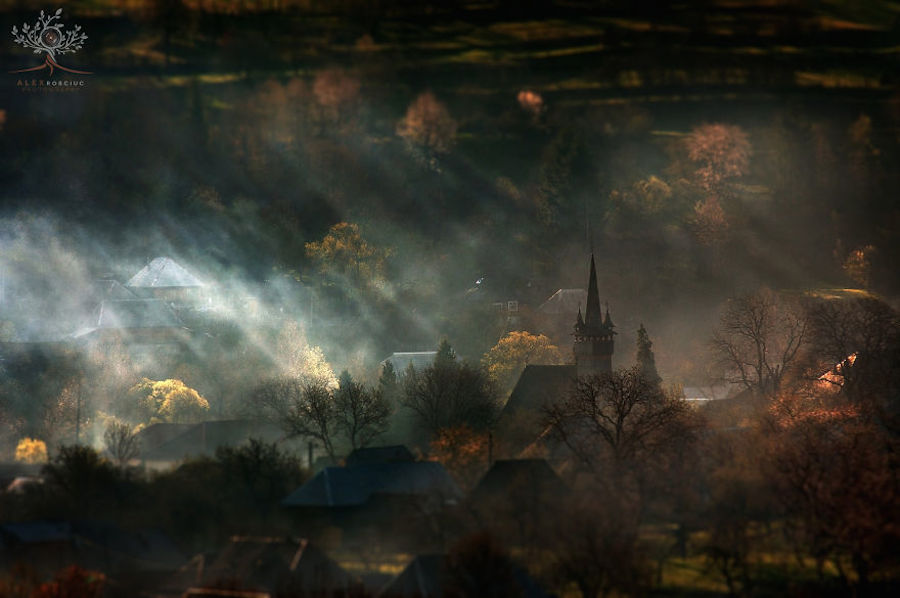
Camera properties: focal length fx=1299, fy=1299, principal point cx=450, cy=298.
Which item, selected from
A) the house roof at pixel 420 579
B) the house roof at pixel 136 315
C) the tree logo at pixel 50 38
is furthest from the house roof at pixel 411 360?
the house roof at pixel 420 579

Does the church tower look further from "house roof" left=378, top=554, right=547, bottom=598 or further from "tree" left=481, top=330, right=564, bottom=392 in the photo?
"house roof" left=378, top=554, right=547, bottom=598

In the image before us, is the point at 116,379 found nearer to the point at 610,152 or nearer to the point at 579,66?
the point at 610,152

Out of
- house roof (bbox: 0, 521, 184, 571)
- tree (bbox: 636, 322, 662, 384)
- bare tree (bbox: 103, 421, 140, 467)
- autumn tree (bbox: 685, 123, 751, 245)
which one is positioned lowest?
house roof (bbox: 0, 521, 184, 571)

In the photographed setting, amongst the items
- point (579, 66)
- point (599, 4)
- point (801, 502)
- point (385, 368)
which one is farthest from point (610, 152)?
point (801, 502)

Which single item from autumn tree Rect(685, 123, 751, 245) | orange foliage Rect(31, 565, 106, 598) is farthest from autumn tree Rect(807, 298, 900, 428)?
orange foliage Rect(31, 565, 106, 598)

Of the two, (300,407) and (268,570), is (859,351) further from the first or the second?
(268,570)

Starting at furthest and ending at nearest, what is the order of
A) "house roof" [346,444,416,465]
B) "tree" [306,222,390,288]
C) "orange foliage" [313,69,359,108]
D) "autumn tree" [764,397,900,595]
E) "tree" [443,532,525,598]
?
"orange foliage" [313,69,359,108]
"tree" [306,222,390,288]
"house roof" [346,444,416,465]
"autumn tree" [764,397,900,595]
"tree" [443,532,525,598]
